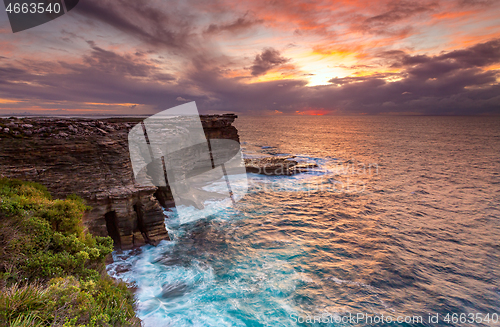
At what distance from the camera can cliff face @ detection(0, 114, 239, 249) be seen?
47.7 feet

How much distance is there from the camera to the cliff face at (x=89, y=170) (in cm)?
1454

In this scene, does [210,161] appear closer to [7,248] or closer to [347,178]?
[347,178]

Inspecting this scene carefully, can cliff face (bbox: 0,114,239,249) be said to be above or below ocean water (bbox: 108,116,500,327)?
above

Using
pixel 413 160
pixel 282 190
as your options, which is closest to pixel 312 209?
pixel 282 190

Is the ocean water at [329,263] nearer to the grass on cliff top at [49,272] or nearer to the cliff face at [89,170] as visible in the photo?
the cliff face at [89,170]

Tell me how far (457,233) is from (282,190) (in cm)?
2045

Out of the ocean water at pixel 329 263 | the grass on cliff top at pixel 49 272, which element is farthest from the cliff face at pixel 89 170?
the grass on cliff top at pixel 49 272

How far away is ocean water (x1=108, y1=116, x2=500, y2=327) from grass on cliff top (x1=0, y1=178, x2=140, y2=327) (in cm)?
531

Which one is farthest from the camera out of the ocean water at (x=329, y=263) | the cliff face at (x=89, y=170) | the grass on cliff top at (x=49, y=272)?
the cliff face at (x=89, y=170)

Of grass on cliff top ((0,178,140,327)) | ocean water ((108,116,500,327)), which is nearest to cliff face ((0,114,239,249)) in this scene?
ocean water ((108,116,500,327))

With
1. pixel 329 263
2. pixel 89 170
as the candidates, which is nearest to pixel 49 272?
pixel 89 170

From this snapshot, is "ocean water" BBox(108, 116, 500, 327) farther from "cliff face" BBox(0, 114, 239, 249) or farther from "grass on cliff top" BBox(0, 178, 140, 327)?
"grass on cliff top" BBox(0, 178, 140, 327)

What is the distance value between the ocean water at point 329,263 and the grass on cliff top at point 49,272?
5.31 metres

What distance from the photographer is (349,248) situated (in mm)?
18656
